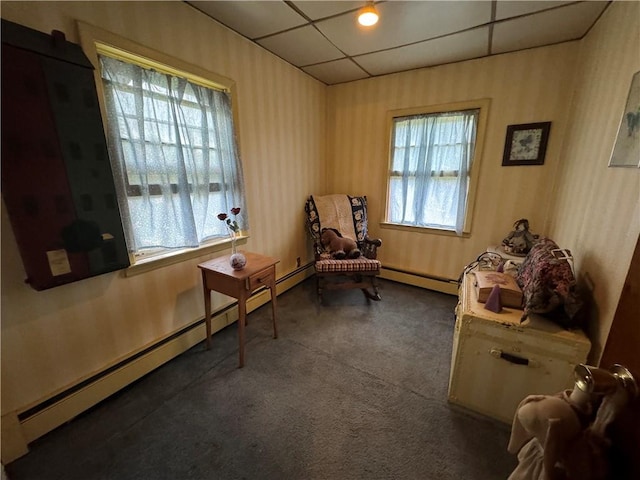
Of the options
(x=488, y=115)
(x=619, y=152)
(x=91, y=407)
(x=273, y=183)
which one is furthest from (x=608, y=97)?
(x=91, y=407)

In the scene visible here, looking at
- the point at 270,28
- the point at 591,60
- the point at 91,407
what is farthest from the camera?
the point at 270,28

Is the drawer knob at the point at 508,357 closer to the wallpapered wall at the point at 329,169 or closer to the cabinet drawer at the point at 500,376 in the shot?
the cabinet drawer at the point at 500,376

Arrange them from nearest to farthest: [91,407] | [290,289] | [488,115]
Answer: [91,407] → [488,115] → [290,289]

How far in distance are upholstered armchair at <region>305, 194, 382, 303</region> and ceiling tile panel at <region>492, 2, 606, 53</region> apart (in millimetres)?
1848

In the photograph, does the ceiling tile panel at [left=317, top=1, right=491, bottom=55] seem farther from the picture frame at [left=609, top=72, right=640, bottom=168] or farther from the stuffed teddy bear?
the stuffed teddy bear

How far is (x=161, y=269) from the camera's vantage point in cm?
177

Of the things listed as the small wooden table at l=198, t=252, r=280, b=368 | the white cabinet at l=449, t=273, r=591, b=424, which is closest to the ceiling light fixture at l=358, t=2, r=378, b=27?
the small wooden table at l=198, t=252, r=280, b=368

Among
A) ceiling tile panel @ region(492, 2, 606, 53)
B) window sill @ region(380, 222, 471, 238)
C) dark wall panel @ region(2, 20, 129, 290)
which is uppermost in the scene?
ceiling tile panel @ region(492, 2, 606, 53)

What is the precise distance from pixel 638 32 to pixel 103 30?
2.70m

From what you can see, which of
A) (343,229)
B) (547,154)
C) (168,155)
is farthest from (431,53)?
(168,155)

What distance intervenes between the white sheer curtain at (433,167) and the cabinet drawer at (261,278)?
188 cm

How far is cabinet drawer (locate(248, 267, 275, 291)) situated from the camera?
1.78 metres

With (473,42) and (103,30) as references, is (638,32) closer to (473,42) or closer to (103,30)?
(473,42)

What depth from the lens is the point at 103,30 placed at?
1358 millimetres
